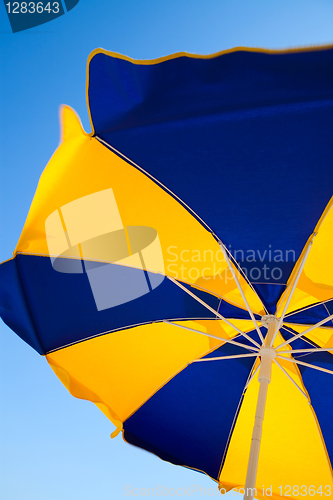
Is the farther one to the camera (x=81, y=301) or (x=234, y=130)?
(x=81, y=301)

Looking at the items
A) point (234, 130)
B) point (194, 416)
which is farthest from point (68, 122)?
point (194, 416)

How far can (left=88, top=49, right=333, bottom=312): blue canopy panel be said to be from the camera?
5.86 ft

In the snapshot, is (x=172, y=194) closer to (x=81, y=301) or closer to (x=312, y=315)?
(x=81, y=301)

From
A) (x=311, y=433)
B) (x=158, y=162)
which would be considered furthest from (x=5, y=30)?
(x=311, y=433)

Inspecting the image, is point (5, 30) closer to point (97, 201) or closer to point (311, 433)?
point (97, 201)

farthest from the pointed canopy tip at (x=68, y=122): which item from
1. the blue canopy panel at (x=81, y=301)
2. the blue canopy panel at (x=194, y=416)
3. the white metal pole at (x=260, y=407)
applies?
the blue canopy panel at (x=194, y=416)

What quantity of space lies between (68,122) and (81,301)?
4.03 ft

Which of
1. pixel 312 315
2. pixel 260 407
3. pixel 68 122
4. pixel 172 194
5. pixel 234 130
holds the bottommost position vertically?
pixel 260 407

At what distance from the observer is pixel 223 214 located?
2396 millimetres

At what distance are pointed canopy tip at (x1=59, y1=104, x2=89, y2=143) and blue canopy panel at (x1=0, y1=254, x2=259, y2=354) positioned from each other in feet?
2.79

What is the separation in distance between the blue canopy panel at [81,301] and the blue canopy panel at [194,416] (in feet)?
1.52

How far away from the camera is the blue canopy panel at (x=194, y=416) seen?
2.98 metres

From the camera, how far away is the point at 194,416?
300 centimetres

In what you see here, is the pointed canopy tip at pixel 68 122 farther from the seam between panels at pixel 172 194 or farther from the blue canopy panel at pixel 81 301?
the blue canopy panel at pixel 81 301
